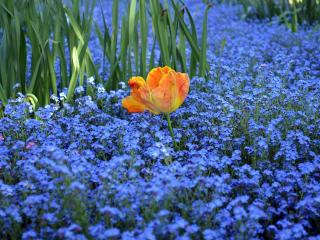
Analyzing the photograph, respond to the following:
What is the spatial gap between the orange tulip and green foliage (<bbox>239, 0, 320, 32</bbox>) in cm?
313

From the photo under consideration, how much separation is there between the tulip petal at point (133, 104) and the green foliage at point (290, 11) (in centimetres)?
313

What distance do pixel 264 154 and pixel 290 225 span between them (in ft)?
2.08

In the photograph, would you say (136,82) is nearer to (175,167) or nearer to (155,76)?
(155,76)

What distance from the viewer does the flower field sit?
2.30 meters

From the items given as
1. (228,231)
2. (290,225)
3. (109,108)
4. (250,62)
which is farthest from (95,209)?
(250,62)

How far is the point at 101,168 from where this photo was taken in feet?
9.21

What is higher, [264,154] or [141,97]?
[141,97]

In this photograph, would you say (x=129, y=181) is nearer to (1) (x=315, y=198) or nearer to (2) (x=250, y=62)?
(1) (x=315, y=198)

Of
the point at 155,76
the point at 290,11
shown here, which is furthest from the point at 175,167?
the point at 290,11

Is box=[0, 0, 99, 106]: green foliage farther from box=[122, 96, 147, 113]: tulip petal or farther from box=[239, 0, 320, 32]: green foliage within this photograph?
box=[239, 0, 320, 32]: green foliage

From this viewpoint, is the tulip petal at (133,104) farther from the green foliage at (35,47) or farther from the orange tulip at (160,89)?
the green foliage at (35,47)

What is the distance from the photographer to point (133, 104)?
3242mm

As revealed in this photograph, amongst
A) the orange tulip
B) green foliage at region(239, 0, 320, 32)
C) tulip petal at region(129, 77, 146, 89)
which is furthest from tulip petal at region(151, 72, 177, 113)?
green foliage at region(239, 0, 320, 32)

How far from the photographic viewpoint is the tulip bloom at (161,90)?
303 centimetres
